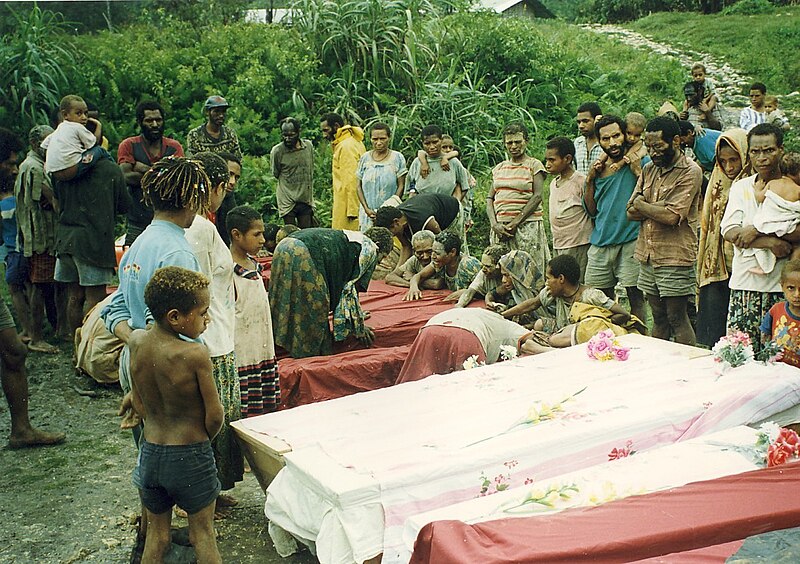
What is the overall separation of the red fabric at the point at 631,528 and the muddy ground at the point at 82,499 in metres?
1.24

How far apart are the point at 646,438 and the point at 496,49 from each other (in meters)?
9.12

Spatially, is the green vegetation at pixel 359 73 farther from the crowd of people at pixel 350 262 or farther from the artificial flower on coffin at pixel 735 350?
the artificial flower on coffin at pixel 735 350

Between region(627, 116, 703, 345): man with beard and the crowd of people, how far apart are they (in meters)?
0.01

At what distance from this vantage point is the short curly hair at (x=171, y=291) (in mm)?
3188

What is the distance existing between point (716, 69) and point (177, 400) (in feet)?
26.5

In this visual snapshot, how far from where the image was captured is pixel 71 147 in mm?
6445

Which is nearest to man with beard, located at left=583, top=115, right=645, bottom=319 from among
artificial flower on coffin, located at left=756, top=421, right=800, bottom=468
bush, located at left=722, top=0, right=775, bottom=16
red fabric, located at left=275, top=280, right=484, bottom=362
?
red fabric, located at left=275, top=280, right=484, bottom=362

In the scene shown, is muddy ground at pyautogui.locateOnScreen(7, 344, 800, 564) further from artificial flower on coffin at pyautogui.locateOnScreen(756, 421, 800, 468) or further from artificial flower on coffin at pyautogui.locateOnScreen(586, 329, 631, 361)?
artificial flower on coffin at pyautogui.locateOnScreen(586, 329, 631, 361)

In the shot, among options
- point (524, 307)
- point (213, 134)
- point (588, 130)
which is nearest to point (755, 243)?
point (524, 307)

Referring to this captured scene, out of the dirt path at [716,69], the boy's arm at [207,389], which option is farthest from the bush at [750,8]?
the boy's arm at [207,389]

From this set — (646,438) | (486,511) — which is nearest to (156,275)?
(486,511)

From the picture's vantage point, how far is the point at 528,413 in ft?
13.4

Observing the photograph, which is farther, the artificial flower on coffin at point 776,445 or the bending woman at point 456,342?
the bending woman at point 456,342

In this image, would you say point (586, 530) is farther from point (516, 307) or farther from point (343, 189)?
point (343, 189)
